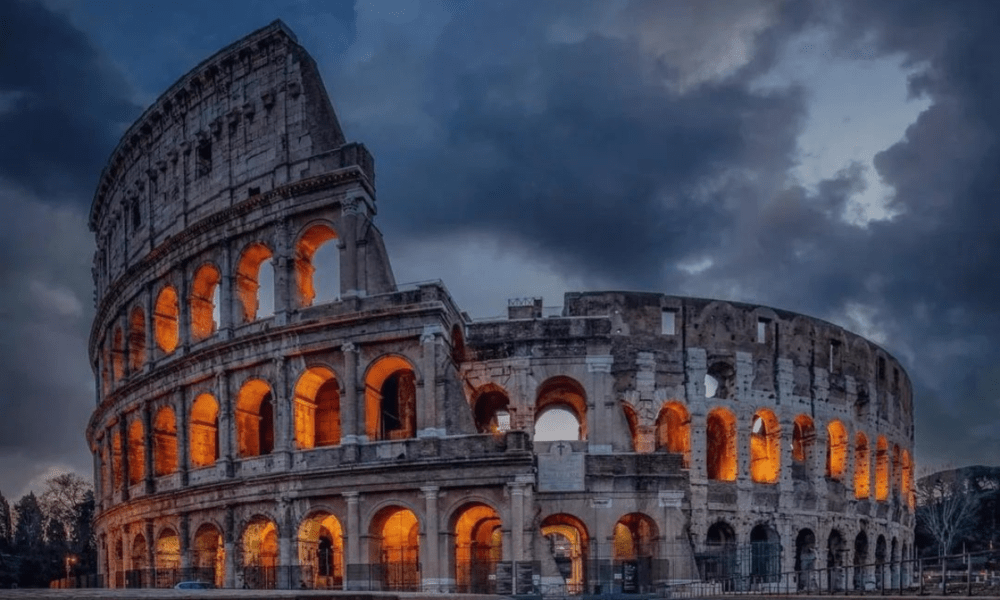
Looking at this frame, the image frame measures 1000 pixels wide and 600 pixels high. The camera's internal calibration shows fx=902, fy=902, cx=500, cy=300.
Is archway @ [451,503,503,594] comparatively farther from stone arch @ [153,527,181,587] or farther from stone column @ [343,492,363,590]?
stone arch @ [153,527,181,587]

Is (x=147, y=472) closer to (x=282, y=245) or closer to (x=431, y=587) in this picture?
(x=282, y=245)

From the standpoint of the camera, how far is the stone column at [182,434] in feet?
86.8

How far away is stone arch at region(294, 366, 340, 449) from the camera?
24.4m

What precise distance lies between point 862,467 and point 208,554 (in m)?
23.4

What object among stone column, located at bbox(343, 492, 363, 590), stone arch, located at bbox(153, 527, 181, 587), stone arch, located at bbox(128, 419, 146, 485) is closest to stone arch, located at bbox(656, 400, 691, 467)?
stone column, located at bbox(343, 492, 363, 590)

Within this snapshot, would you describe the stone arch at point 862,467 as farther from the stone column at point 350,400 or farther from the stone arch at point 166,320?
the stone arch at point 166,320

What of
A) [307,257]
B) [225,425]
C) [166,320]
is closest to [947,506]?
[307,257]

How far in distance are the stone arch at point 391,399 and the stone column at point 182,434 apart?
581 centimetres

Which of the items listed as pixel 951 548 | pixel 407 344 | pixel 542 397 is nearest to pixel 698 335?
pixel 542 397

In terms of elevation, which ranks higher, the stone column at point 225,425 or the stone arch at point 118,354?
the stone arch at point 118,354

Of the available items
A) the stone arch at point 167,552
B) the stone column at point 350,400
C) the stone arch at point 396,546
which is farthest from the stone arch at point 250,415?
the stone arch at point 396,546

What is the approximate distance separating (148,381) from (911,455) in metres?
30.7

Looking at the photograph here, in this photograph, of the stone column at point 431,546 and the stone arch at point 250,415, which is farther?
the stone arch at point 250,415

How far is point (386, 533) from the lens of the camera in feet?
82.1
